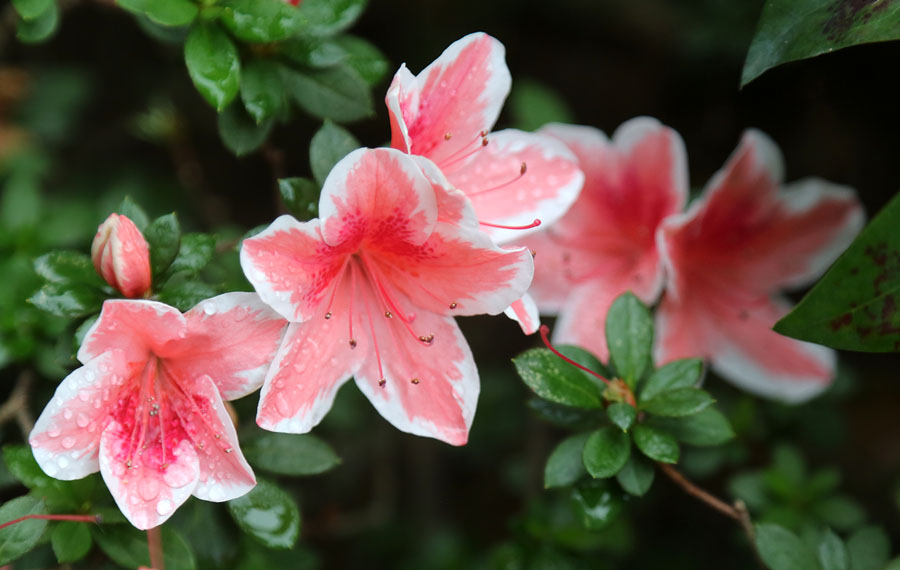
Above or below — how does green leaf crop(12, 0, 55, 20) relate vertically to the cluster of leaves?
above

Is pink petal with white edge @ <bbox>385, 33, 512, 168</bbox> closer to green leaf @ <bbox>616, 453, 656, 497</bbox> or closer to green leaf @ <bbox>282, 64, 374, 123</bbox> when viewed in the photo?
green leaf @ <bbox>282, 64, 374, 123</bbox>

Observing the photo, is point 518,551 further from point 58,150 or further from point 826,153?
point 58,150

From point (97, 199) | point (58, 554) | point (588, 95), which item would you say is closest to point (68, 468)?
point (58, 554)

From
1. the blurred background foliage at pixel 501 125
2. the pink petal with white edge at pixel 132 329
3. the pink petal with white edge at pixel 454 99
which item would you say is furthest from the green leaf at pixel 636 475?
the pink petal with white edge at pixel 132 329

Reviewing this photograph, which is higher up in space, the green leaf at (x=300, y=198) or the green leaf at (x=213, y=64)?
the green leaf at (x=213, y=64)

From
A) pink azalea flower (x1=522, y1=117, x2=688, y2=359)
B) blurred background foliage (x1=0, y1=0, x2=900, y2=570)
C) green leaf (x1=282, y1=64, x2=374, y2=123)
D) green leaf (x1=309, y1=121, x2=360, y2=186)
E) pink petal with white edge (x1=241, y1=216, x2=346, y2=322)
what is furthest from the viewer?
blurred background foliage (x1=0, y1=0, x2=900, y2=570)

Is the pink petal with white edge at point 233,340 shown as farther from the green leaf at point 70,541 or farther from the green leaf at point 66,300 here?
the green leaf at point 70,541

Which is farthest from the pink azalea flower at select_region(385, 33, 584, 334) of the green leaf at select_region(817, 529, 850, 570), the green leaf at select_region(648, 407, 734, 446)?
the green leaf at select_region(817, 529, 850, 570)
